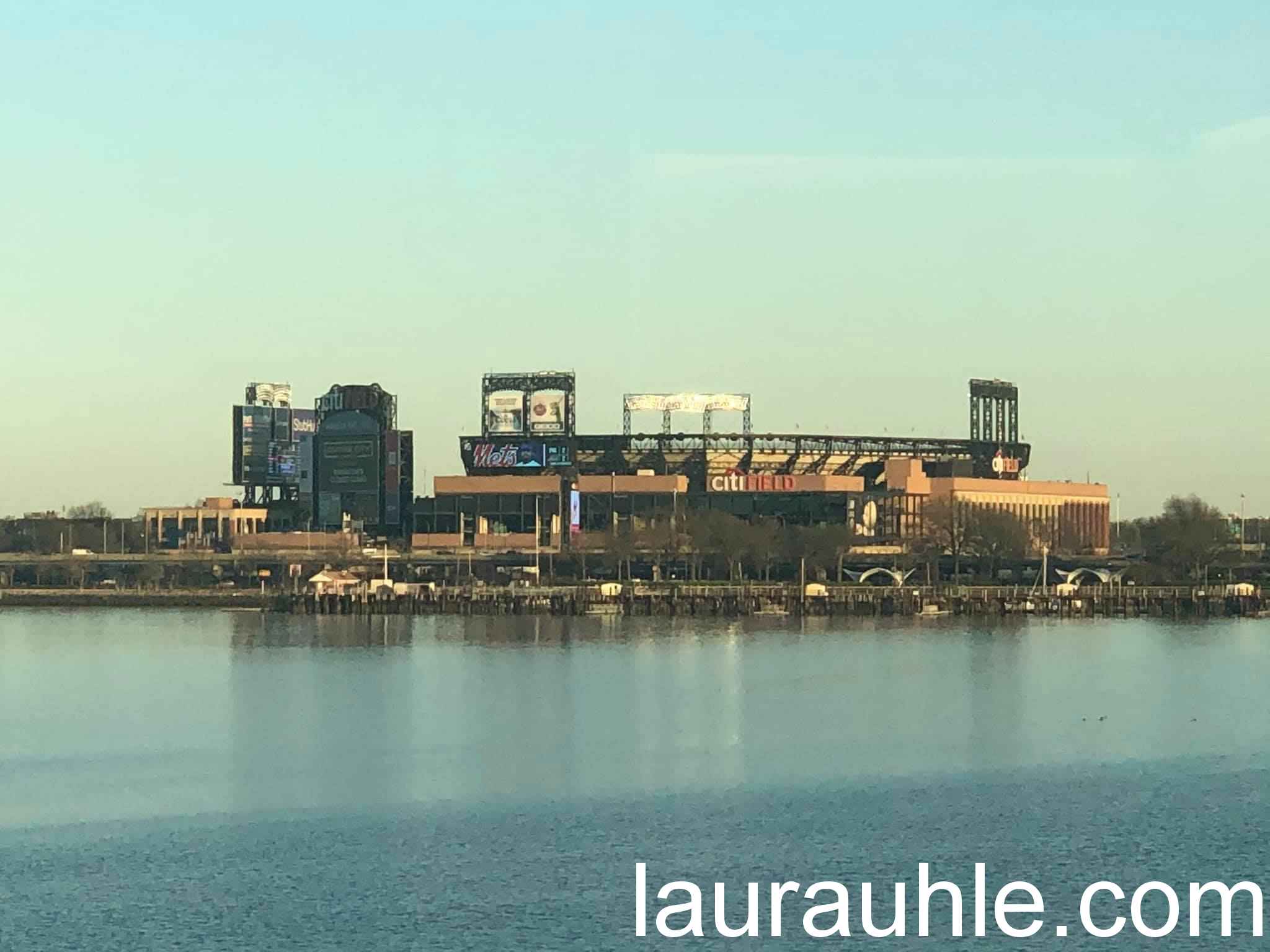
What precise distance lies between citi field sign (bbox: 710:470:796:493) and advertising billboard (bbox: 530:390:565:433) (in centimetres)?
1139

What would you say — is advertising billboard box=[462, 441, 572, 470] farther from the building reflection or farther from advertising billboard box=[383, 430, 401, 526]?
the building reflection

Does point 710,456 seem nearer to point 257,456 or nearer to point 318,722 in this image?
point 257,456

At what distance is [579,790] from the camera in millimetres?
41781

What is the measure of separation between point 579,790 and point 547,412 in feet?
371

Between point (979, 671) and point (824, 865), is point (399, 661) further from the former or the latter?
point (824, 865)

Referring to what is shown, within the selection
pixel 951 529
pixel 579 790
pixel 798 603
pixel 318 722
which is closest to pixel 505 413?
pixel 951 529

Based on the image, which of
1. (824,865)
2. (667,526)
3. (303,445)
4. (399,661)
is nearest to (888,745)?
(824,865)

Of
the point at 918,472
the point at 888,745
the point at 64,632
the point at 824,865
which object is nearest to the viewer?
the point at 824,865

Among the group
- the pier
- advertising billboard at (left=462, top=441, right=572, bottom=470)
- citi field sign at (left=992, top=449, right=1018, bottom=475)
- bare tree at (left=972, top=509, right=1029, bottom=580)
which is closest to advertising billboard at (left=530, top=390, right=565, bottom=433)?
advertising billboard at (left=462, top=441, right=572, bottom=470)

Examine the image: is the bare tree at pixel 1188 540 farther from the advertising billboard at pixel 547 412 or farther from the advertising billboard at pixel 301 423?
the advertising billboard at pixel 301 423

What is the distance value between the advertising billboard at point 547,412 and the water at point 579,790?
76099mm

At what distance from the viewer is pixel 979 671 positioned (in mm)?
71188

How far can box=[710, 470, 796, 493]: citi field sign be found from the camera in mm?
152250

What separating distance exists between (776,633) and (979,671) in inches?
942
